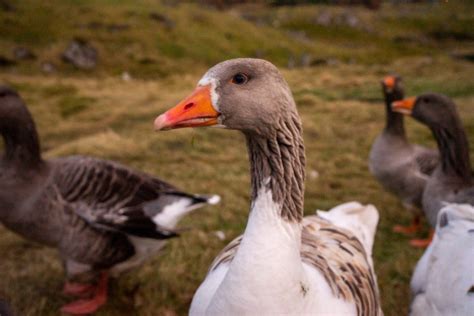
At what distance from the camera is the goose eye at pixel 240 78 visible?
1959mm

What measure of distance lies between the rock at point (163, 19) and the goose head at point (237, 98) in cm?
1892

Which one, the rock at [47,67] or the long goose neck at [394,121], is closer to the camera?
the long goose neck at [394,121]

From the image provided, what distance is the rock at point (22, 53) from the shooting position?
50.1 ft

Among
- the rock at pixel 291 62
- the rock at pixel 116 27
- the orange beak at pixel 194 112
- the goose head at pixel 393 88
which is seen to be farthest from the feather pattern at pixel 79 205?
the rock at pixel 291 62

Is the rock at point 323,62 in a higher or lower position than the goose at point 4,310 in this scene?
lower

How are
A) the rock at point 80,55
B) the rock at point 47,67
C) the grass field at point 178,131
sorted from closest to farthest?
the grass field at point 178,131 < the rock at point 47,67 < the rock at point 80,55

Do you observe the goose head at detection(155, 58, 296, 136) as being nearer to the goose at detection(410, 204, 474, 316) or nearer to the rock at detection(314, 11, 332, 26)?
the goose at detection(410, 204, 474, 316)

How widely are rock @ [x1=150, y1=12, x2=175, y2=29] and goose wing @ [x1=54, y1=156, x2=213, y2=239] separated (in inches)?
677

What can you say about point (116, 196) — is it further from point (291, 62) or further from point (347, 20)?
point (347, 20)

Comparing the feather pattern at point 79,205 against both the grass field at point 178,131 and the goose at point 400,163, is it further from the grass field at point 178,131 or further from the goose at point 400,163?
the goose at point 400,163

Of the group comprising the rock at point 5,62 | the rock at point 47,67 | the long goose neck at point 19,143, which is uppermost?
the long goose neck at point 19,143

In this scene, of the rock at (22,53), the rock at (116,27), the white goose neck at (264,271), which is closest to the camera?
the white goose neck at (264,271)

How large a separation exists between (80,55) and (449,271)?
15.9 meters

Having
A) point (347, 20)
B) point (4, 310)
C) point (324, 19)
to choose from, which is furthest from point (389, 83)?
point (347, 20)
